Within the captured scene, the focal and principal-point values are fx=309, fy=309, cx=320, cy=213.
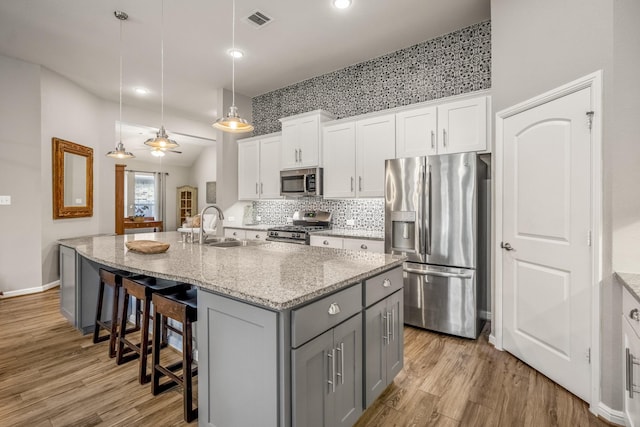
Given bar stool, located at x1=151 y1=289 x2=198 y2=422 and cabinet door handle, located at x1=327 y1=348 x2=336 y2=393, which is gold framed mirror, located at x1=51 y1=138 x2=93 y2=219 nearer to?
bar stool, located at x1=151 y1=289 x2=198 y2=422

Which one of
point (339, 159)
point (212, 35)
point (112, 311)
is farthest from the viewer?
point (339, 159)

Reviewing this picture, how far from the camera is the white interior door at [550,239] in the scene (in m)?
1.97

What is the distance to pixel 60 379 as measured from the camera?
7.35 ft

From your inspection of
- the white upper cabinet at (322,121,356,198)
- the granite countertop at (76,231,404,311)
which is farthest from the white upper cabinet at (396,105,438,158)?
the granite countertop at (76,231,404,311)

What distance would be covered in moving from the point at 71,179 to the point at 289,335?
542 cm

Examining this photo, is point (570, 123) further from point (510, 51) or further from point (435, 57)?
point (435, 57)

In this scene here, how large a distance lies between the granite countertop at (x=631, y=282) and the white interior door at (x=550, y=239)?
0.64ft

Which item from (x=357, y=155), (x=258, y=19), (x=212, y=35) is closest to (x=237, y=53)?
(x=212, y=35)

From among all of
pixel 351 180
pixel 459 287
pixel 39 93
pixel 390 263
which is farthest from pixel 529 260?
pixel 39 93

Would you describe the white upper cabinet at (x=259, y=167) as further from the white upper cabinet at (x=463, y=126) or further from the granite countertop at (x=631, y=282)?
the granite countertop at (x=631, y=282)

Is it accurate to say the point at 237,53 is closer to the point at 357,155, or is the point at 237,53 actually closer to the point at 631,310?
the point at 357,155

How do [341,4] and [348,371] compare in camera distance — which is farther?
[341,4]

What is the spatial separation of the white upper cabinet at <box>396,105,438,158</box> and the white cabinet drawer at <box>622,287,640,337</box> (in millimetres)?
1973

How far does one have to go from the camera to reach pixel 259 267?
183 cm
